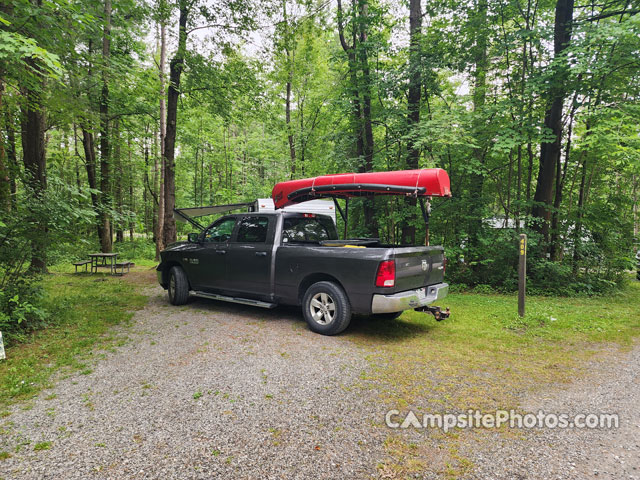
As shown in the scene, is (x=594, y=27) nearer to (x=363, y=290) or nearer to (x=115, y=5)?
(x=363, y=290)

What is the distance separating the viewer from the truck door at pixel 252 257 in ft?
19.4

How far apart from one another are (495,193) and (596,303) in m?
3.99

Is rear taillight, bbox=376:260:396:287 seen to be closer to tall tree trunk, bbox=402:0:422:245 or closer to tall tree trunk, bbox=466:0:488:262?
tall tree trunk, bbox=402:0:422:245

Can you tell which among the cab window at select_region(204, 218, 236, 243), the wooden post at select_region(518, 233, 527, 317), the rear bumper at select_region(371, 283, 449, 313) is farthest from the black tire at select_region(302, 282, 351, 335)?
the wooden post at select_region(518, 233, 527, 317)

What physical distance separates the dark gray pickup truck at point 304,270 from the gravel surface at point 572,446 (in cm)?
198

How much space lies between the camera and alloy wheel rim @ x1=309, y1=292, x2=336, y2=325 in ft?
16.8

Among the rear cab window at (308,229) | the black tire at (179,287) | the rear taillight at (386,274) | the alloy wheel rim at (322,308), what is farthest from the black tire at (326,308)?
the black tire at (179,287)

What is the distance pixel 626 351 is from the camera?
179 inches

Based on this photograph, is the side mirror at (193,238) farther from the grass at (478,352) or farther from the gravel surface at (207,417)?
the grass at (478,352)

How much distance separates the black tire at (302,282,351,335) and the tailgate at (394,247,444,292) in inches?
33.7

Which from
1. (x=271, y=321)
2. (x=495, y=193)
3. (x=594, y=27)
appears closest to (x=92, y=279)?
(x=271, y=321)

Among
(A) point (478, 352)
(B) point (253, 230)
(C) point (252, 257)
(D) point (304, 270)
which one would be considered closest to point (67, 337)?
(C) point (252, 257)

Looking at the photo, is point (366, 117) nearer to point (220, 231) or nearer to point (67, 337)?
point (220, 231)

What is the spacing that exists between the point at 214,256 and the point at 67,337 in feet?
8.39
